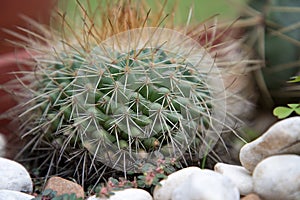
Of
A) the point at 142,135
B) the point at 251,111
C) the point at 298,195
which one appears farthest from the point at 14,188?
the point at 251,111

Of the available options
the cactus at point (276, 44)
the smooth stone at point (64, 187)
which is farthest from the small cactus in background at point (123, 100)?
the cactus at point (276, 44)

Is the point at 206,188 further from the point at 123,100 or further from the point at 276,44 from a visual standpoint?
the point at 276,44

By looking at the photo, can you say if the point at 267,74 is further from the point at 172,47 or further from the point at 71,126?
the point at 71,126

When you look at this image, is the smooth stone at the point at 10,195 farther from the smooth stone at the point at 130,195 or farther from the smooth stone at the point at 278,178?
the smooth stone at the point at 278,178

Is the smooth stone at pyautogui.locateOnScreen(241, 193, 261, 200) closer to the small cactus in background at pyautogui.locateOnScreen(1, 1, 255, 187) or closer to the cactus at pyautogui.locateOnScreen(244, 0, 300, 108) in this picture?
the small cactus in background at pyautogui.locateOnScreen(1, 1, 255, 187)

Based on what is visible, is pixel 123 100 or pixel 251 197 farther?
pixel 123 100

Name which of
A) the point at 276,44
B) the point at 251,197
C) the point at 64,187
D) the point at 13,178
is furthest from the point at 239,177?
the point at 276,44
